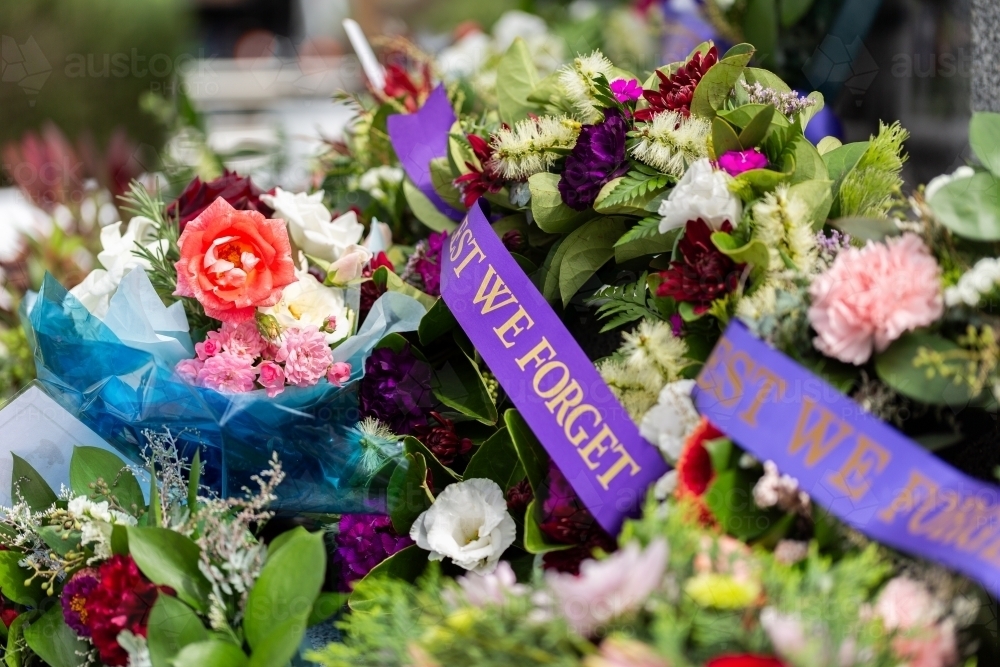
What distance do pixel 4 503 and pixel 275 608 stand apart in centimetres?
36

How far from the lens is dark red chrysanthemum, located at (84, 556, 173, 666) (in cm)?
70

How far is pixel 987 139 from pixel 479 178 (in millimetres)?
476

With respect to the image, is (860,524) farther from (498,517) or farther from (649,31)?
(649,31)

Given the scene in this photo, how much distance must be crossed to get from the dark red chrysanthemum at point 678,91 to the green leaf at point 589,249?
11 cm

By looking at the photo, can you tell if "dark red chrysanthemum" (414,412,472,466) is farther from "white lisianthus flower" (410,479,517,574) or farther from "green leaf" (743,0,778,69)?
"green leaf" (743,0,778,69)

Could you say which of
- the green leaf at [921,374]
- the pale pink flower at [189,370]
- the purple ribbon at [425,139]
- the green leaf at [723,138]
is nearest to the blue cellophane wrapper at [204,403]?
the pale pink flower at [189,370]

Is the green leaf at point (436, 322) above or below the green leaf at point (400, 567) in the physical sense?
above

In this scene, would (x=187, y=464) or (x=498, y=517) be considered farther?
(x=187, y=464)

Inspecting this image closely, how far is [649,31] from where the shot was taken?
191 centimetres

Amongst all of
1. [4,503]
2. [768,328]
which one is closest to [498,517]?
[768,328]

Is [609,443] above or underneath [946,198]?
underneath

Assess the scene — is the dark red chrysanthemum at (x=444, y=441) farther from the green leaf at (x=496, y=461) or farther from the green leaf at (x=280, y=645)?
the green leaf at (x=280, y=645)

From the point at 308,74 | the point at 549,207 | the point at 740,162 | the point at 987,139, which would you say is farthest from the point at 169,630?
the point at 308,74

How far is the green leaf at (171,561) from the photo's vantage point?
2.35 ft
